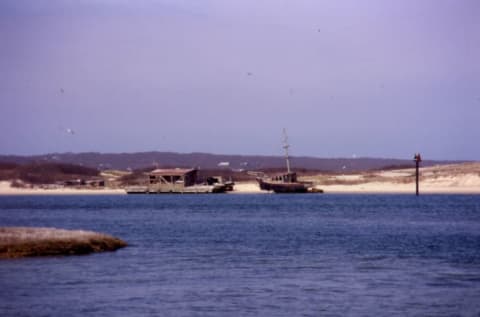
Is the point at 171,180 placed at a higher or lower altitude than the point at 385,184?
higher

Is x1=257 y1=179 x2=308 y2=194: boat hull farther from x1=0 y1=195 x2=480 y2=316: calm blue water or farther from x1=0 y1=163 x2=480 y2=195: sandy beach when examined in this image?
x1=0 y1=195 x2=480 y2=316: calm blue water

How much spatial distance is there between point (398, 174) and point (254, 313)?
507ft

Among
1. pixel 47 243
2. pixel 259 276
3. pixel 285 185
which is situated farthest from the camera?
pixel 285 185

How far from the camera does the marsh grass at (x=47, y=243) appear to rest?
127ft

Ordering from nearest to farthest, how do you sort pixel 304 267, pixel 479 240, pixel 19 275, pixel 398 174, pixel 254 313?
pixel 254 313 < pixel 19 275 < pixel 304 267 < pixel 479 240 < pixel 398 174

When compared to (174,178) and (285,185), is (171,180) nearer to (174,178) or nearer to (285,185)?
(174,178)

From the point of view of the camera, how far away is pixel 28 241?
1554 inches

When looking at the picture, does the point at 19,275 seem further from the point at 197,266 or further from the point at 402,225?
the point at 402,225

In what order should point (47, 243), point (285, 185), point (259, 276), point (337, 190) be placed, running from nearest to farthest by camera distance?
1. point (259, 276)
2. point (47, 243)
3. point (285, 185)
4. point (337, 190)

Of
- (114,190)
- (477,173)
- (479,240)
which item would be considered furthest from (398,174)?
(479,240)

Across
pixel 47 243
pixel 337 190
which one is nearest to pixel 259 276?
pixel 47 243

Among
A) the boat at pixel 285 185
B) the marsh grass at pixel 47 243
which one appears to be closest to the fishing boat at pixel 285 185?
the boat at pixel 285 185

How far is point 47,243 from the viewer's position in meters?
39.8

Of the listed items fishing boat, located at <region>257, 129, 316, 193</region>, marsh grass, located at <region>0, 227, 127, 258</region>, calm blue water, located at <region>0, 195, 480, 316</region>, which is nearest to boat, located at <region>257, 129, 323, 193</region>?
fishing boat, located at <region>257, 129, 316, 193</region>
